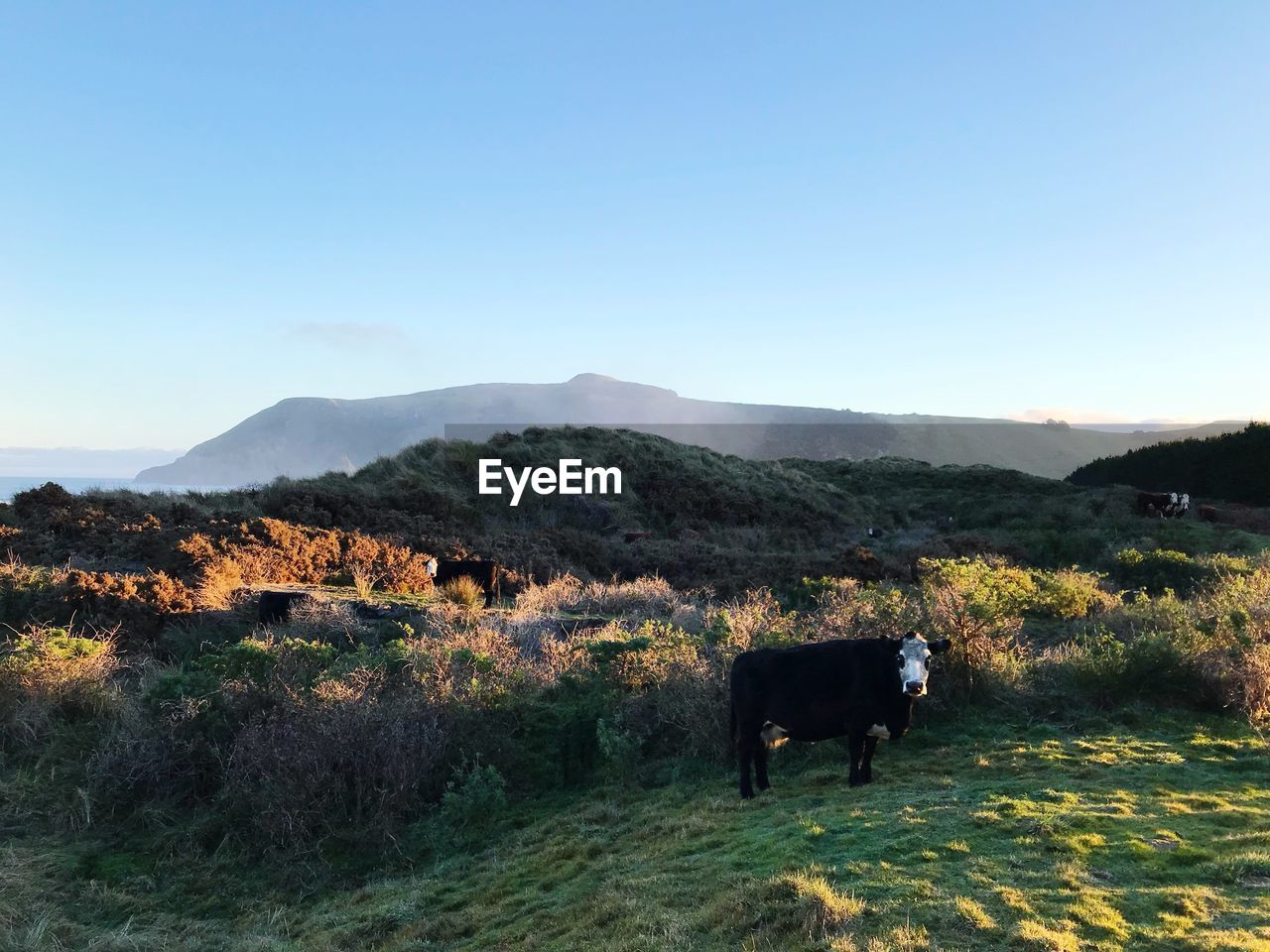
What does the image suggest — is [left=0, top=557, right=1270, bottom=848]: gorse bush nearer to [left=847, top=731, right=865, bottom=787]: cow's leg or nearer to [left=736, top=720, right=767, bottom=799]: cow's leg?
[left=736, top=720, right=767, bottom=799]: cow's leg

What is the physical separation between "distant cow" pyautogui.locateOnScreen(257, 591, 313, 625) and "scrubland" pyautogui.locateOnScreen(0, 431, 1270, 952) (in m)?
0.50

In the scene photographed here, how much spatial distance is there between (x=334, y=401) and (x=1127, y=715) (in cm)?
16272

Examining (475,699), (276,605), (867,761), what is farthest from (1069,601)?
(276,605)

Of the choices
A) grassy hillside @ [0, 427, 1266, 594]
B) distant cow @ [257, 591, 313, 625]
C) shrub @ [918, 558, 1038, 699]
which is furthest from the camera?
grassy hillside @ [0, 427, 1266, 594]

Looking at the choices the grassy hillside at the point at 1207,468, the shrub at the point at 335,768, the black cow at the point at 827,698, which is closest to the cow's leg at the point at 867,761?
the black cow at the point at 827,698

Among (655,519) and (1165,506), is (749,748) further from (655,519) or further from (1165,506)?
(1165,506)

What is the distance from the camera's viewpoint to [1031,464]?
10975 centimetres

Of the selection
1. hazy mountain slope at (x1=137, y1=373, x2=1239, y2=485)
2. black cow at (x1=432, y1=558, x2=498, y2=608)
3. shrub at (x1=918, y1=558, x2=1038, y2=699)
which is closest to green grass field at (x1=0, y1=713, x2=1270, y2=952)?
shrub at (x1=918, y1=558, x2=1038, y2=699)

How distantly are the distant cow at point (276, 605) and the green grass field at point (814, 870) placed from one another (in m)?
5.71

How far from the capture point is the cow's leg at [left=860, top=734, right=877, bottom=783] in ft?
23.2

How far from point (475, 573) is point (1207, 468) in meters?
42.3

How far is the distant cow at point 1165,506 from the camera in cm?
3133

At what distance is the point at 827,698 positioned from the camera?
7.04 metres

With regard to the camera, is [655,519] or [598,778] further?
[655,519]
